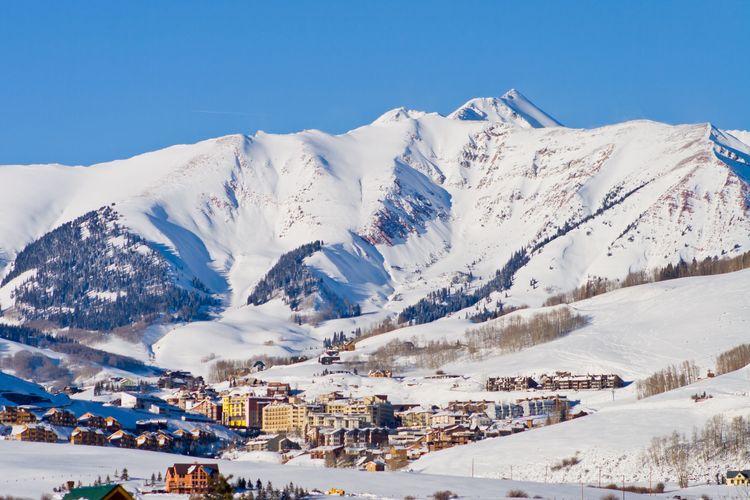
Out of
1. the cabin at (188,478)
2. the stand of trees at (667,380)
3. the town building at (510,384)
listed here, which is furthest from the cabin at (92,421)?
the cabin at (188,478)

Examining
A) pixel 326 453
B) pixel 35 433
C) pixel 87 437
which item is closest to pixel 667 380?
pixel 326 453

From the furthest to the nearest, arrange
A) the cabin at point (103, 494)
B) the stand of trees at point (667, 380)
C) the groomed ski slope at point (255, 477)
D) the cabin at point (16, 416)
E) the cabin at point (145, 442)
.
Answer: the stand of trees at point (667, 380) → the cabin at point (16, 416) → the cabin at point (145, 442) → the groomed ski slope at point (255, 477) → the cabin at point (103, 494)

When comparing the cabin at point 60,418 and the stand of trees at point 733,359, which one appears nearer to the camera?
the cabin at point 60,418

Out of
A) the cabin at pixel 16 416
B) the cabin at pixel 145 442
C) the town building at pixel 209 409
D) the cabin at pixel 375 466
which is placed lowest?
the cabin at pixel 375 466

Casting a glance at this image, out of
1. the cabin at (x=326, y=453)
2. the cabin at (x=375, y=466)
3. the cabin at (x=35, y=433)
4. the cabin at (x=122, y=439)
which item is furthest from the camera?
the cabin at (x=122, y=439)

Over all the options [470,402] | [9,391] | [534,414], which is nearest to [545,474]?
[534,414]

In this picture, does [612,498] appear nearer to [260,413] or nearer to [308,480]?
[308,480]

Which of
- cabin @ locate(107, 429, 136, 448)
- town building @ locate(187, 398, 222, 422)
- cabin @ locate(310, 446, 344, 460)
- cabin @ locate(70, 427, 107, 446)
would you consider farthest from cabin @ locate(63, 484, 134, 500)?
town building @ locate(187, 398, 222, 422)

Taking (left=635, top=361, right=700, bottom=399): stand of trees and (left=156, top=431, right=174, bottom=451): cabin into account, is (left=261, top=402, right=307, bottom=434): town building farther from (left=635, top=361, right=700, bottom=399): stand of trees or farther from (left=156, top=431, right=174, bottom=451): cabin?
(left=635, top=361, right=700, bottom=399): stand of trees

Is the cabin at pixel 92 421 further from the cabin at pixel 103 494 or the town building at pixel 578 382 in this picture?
the cabin at pixel 103 494
